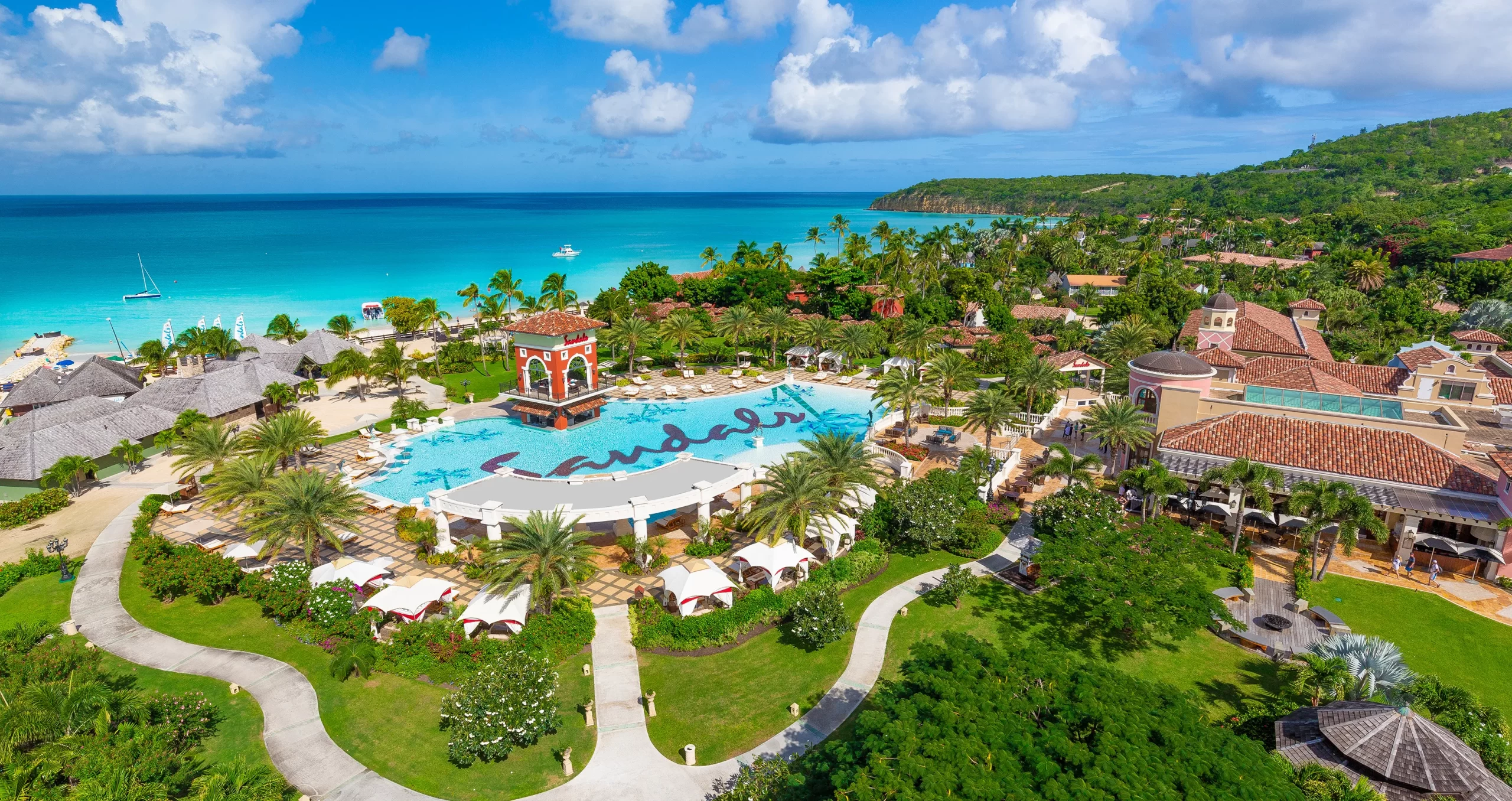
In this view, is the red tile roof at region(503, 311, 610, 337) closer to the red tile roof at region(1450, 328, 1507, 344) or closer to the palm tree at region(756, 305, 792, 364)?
the palm tree at region(756, 305, 792, 364)

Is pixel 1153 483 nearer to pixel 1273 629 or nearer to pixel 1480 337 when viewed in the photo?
pixel 1273 629

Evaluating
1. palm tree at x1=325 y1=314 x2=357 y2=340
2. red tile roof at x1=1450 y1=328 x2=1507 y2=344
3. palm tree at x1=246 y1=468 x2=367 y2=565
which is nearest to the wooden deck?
palm tree at x1=246 y1=468 x2=367 y2=565

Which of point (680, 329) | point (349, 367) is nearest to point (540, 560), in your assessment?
point (349, 367)

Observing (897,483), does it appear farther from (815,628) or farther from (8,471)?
(8,471)

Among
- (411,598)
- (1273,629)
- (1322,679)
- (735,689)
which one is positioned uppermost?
(1322,679)

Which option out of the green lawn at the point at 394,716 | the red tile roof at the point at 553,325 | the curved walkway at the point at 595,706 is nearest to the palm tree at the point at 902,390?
the curved walkway at the point at 595,706

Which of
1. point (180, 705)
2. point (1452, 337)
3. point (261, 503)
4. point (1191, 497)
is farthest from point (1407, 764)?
point (1452, 337)

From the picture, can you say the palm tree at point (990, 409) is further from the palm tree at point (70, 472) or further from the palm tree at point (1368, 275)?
the palm tree at point (1368, 275)
